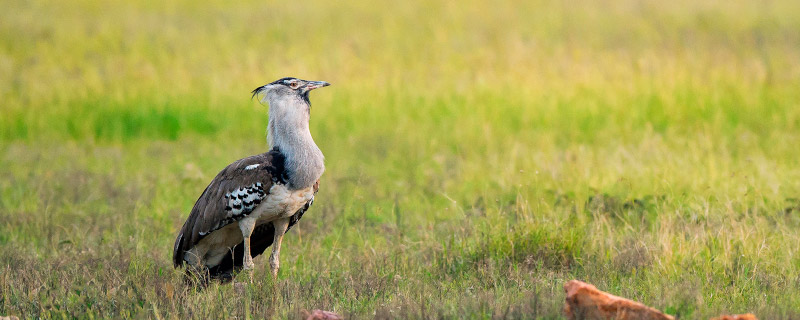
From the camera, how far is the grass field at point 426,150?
5.70m

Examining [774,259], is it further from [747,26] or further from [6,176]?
[747,26]

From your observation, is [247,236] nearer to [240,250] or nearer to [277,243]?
[277,243]

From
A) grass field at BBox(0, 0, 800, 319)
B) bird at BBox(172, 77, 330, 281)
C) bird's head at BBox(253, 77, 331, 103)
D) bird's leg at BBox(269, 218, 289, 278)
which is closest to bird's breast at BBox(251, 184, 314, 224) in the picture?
bird at BBox(172, 77, 330, 281)

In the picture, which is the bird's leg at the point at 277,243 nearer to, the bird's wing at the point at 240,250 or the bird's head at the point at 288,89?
the bird's wing at the point at 240,250

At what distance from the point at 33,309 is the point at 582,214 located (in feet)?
12.7

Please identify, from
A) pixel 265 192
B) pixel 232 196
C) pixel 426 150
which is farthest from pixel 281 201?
pixel 426 150

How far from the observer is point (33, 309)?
535cm

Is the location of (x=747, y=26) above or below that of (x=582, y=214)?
above

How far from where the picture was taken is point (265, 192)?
5699mm

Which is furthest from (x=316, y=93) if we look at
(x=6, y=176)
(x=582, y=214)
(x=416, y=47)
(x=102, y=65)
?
(x=582, y=214)

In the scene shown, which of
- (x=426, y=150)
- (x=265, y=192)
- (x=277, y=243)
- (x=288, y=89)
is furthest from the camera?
(x=426, y=150)

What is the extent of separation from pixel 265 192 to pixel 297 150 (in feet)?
1.01

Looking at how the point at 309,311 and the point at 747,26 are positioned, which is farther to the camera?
the point at 747,26

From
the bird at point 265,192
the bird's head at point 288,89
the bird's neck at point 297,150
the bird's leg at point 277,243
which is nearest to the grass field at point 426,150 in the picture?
the bird's leg at point 277,243
